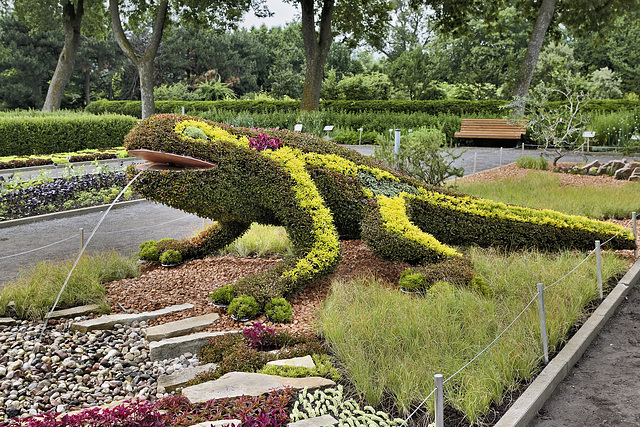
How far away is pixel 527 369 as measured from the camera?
4094mm

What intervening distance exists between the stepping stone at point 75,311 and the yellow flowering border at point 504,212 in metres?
3.67

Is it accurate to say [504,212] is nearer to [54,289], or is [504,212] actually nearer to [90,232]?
[54,289]

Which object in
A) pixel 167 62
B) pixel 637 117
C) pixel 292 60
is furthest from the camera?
pixel 292 60

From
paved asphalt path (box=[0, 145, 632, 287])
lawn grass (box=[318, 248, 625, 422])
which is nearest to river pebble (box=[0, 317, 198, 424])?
lawn grass (box=[318, 248, 625, 422])

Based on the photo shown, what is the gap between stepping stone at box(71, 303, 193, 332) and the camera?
5055mm

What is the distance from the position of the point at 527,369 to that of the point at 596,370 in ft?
2.60

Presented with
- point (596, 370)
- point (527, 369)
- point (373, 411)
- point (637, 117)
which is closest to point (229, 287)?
point (373, 411)

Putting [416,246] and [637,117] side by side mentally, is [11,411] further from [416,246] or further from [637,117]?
[637,117]

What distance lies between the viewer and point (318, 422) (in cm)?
335

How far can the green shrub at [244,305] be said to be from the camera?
5109 mm

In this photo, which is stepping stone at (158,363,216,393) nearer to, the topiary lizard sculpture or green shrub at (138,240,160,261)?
the topiary lizard sculpture

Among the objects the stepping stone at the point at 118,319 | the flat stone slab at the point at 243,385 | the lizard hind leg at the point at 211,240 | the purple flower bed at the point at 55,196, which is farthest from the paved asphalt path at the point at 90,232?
the flat stone slab at the point at 243,385

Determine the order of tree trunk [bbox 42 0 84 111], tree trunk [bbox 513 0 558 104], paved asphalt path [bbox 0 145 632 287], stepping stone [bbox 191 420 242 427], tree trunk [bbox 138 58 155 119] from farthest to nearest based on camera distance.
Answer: tree trunk [bbox 42 0 84 111]
tree trunk [bbox 138 58 155 119]
tree trunk [bbox 513 0 558 104]
paved asphalt path [bbox 0 145 632 287]
stepping stone [bbox 191 420 242 427]

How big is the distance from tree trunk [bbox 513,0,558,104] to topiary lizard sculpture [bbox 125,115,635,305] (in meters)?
18.3
